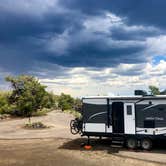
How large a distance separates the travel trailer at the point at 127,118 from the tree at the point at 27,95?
73.6 feet

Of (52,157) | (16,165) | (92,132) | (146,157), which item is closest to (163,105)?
(146,157)

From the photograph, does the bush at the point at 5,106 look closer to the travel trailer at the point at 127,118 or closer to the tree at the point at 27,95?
the tree at the point at 27,95

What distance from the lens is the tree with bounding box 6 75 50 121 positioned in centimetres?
4022

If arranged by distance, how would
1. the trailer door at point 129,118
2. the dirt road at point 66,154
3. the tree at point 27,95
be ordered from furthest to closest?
the tree at point 27,95
the trailer door at point 129,118
the dirt road at point 66,154

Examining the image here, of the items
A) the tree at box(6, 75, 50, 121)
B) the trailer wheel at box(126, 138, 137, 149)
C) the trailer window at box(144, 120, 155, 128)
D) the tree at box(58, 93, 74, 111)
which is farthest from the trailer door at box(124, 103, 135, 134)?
the tree at box(58, 93, 74, 111)

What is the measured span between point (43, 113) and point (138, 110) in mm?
26122

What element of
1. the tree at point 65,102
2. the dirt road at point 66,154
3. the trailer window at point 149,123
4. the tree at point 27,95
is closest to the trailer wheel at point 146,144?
the dirt road at point 66,154

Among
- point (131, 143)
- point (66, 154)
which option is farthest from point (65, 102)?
point (66, 154)

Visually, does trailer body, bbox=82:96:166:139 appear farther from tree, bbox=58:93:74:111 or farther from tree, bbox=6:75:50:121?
tree, bbox=58:93:74:111

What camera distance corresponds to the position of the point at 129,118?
58.3 ft

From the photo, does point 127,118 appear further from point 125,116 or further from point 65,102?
point 65,102

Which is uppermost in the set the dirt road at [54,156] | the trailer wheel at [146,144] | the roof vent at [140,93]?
the roof vent at [140,93]

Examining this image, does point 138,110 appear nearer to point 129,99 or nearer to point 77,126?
point 129,99

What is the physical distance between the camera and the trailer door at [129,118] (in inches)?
696
